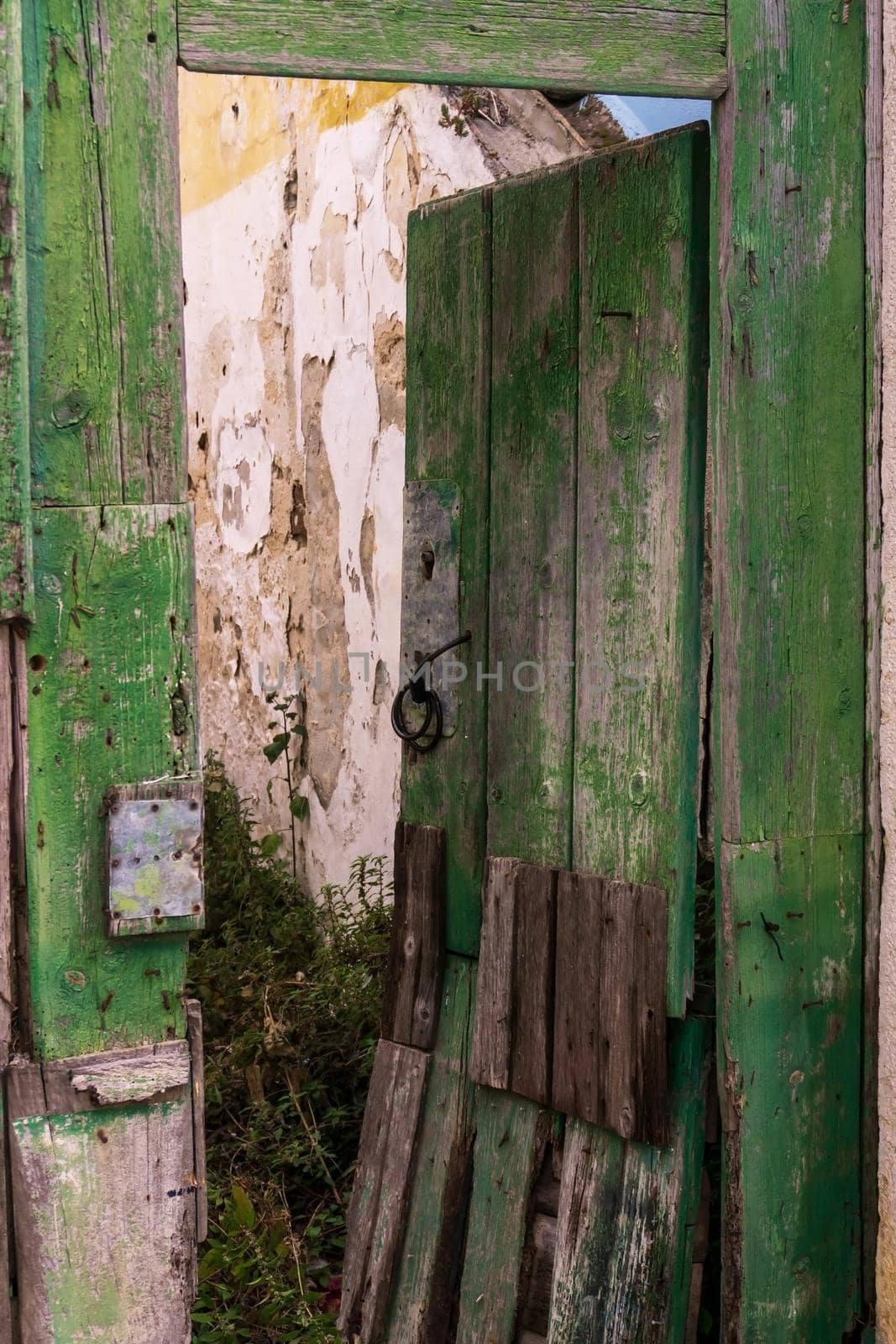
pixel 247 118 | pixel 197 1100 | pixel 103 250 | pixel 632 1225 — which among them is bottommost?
pixel 632 1225

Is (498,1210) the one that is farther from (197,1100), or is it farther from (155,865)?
(155,865)

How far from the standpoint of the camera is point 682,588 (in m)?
2.66

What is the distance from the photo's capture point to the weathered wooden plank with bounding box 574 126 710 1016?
2648mm

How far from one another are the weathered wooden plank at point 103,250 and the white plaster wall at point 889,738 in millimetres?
1147

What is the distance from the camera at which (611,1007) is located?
9.22ft

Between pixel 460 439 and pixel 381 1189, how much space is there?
5.40 feet

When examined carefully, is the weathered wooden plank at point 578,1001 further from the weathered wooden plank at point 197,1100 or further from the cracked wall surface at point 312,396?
the cracked wall surface at point 312,396

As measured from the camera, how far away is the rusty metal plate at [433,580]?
10.6ft

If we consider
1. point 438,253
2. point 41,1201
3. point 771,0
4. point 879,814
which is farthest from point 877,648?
point 41,1201

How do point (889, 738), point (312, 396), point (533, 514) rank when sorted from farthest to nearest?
point (312, 396)
point (533, 514)
point (889, 738)

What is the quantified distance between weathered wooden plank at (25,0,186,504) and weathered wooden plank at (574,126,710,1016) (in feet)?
3.08

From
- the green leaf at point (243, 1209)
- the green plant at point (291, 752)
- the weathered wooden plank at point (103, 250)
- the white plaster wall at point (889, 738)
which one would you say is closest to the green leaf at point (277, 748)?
the green plant at point (291, 752)

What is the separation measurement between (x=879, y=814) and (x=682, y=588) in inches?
20.1

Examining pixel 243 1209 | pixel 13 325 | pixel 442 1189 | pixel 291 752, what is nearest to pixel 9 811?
pixel 13 325
